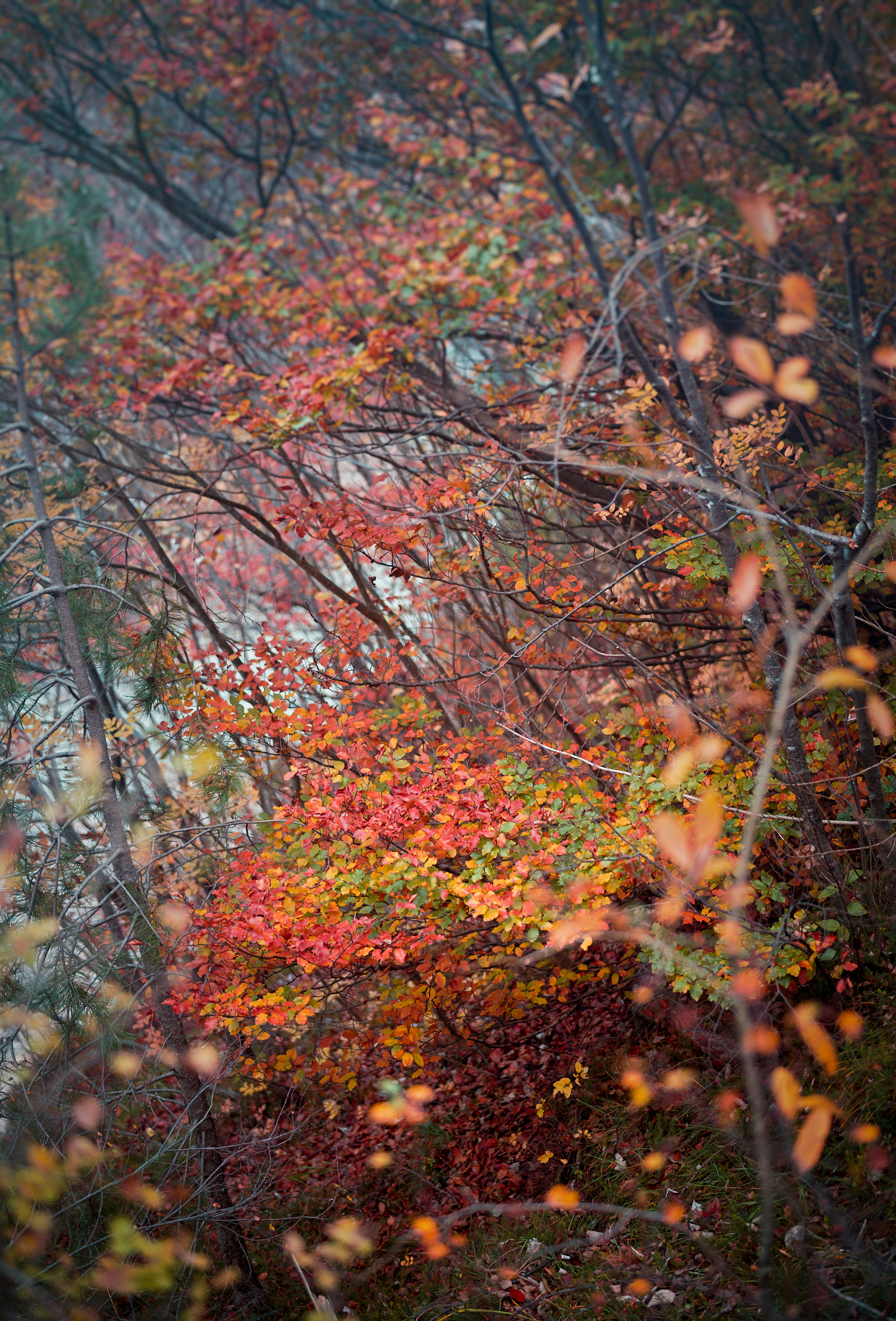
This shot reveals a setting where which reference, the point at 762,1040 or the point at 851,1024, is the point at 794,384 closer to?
the point at 762,1040

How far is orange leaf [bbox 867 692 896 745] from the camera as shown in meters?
3.00

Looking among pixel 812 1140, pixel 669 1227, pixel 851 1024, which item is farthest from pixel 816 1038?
pixel 669 1227

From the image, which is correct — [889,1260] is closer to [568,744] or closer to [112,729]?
[568,744]

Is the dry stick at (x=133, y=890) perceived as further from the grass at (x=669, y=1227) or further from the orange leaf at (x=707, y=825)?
the orange leaf at (x=707, y=825)

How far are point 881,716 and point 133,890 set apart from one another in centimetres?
347

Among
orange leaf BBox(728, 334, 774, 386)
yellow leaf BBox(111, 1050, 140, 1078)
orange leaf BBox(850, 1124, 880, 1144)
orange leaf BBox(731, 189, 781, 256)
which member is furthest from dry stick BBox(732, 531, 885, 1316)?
yellow leaf BBox(111, 1050, 140, 1078)

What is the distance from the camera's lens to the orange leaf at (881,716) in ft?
9.86

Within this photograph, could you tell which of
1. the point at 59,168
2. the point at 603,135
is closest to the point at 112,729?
the point at 603,135

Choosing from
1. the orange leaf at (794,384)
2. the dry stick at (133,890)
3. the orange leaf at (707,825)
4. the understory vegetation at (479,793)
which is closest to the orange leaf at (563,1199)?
the understory vegetation at (479,793)

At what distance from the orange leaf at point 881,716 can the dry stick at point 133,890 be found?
3127 mm

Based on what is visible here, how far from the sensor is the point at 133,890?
4250 mm

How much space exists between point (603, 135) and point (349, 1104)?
9.72 meters

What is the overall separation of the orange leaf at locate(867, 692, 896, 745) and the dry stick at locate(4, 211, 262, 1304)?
3.13 m

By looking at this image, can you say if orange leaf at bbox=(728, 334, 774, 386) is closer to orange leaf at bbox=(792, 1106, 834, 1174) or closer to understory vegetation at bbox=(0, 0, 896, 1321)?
understory vegetation at bbox=(0, 0, 896, 1321)
